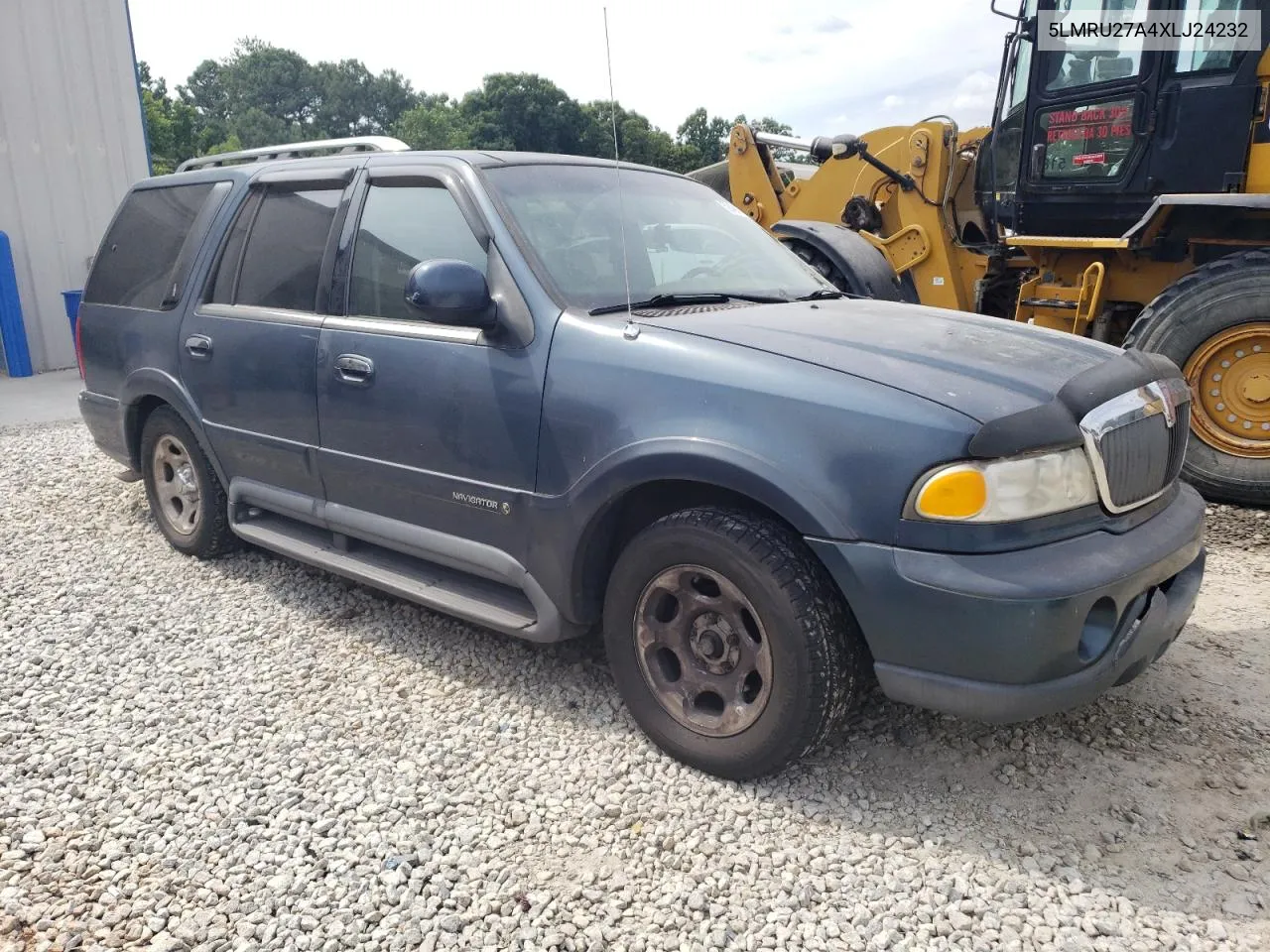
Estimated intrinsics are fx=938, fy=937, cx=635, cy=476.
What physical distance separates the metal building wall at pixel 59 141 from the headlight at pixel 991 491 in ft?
38.1

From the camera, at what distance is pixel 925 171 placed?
786 cm

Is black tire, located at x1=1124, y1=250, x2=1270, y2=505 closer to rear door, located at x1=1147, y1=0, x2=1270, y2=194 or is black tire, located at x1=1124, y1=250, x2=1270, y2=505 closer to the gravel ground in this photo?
rear door, located at x1=1147, y1=0, x2=1270, y2=194

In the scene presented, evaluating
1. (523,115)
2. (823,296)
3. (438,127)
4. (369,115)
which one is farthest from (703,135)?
(823,296)

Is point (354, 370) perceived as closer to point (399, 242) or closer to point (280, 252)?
point (399, 242)

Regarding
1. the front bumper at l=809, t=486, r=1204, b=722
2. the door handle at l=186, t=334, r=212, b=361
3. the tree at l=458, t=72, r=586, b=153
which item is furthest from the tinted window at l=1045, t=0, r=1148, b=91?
the tree at l=458, t=72, r=586, b=153

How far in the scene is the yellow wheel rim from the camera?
16.9 feet

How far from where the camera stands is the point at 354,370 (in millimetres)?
3488

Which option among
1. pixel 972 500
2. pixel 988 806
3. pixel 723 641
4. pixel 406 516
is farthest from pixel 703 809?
pixel 406 516

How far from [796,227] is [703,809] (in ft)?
18.2

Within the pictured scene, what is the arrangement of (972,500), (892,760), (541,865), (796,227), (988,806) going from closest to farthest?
(972,500)
(541,865)
(988,806)
(892,760)
(796,227)

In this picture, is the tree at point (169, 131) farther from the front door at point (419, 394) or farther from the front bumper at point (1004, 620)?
the front bumper at point (1004, 620)

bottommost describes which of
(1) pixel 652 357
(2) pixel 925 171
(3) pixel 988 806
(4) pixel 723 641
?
(3) pixel 988 806

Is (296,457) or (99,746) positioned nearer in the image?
(99,746)

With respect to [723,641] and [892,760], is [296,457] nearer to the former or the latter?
[723,641]
